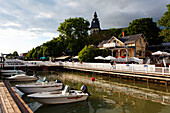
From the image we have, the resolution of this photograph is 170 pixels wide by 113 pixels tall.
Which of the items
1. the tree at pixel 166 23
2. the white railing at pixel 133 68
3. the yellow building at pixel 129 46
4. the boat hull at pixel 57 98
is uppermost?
the tree at pixel 166 23

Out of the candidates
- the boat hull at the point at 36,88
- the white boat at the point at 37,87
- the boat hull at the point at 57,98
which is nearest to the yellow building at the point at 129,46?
the white boat at the point at 37,87

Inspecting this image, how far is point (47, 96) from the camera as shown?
34.8 ft

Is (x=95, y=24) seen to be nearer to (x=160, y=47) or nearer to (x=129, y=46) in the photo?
(x=160, y=47)

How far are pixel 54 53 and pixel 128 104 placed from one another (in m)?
44.7

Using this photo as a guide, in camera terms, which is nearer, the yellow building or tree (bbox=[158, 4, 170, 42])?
tree (bbox=[158, 4, 170, 42])

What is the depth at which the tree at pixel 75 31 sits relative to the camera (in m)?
51.8

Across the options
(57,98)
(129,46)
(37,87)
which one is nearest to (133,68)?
(57,98)

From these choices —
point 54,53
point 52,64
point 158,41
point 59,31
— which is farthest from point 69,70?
point 158,41

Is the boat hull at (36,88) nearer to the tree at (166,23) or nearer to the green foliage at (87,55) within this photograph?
the green foliage at (87,55)

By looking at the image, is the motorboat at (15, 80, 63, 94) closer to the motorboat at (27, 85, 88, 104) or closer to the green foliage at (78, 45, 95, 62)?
the motorboat at (27, 85, 88, 104)

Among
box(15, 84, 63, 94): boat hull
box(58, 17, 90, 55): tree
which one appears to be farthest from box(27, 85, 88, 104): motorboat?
box(58, 17, 90, 55): tree

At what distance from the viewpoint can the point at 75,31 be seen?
52656 millimetres

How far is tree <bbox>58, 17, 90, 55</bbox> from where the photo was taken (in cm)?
5184

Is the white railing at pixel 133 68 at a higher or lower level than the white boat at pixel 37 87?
higher
